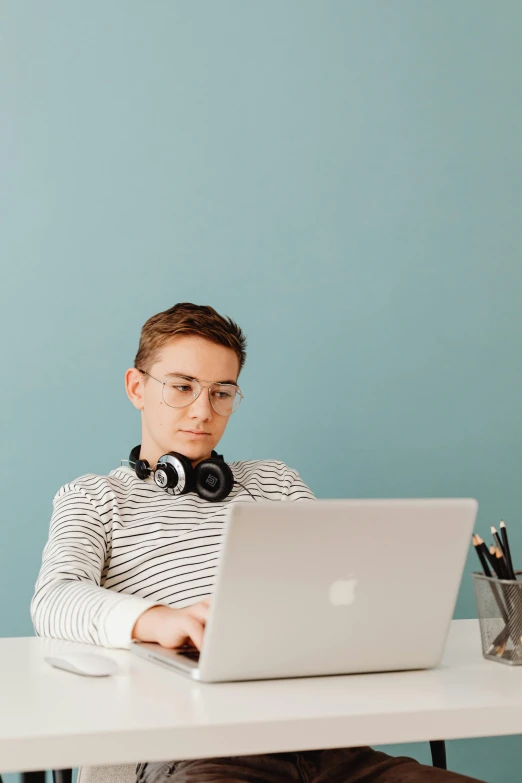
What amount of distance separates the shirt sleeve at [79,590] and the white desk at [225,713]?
0.38ft

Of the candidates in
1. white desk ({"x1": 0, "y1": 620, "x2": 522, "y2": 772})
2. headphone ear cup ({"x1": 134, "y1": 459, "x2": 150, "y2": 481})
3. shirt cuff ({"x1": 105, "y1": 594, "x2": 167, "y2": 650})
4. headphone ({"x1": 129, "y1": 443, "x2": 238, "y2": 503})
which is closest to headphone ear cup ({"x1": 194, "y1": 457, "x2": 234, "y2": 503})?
headphone ({"x1": 129, "y1": 443, "x2": 238, "y2": 503})

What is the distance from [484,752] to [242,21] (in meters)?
2.05

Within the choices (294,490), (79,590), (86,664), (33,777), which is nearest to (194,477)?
(294,490)

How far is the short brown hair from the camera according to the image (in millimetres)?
1699

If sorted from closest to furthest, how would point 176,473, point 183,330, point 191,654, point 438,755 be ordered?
point 191,654, point 438,755, point 176,473, point 183,330

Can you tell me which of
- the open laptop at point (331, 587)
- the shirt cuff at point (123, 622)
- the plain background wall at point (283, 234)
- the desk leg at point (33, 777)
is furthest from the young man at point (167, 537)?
the plain background wall at point (283, 234)

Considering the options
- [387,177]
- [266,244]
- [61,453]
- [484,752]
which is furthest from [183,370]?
[484,752]

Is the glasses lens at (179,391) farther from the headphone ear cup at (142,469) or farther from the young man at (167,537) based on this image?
the headphone ear cup at (142,469)

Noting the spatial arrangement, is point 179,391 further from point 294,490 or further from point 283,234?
point 283,234

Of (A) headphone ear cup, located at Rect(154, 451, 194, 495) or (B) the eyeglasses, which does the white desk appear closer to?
(A) headphone ear cup, located at Rect(154, 451, 194, 495)

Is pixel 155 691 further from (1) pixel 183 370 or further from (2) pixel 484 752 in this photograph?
(2) pixel 484 752

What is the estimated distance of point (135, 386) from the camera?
1771 millimetres

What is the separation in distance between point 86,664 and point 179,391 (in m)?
0.81

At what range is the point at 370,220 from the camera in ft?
7.65
